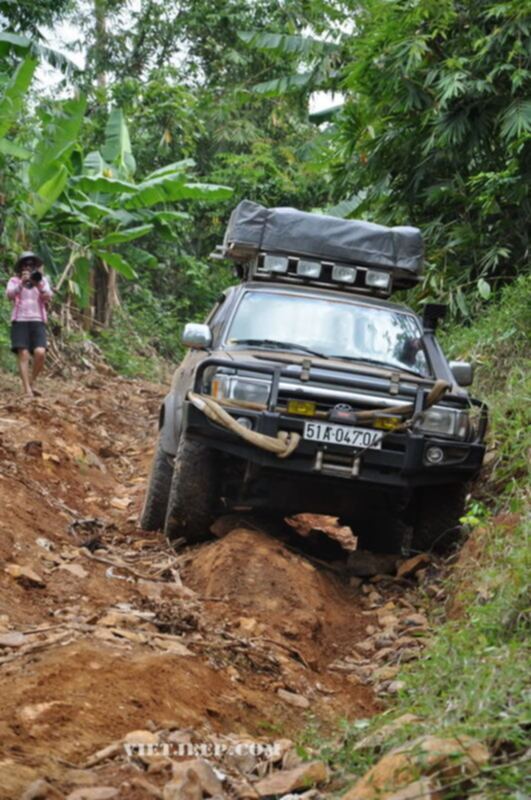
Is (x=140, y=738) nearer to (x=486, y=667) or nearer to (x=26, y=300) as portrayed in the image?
(x=486, y=667)

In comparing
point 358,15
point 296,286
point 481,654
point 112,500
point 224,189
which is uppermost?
point 358,15

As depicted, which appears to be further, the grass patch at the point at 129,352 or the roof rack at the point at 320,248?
the grass patch at the point at 129,352

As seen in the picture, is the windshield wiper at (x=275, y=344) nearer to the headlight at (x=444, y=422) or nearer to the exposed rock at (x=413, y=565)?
the headlight at (x=444, y=422)

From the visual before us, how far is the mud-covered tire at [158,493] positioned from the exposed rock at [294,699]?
3.15 m

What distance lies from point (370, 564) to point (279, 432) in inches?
44.8

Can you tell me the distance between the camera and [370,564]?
7008 millimetres

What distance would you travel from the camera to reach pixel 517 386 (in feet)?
27.6

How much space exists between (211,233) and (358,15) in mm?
10888

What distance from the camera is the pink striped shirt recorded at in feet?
41.5

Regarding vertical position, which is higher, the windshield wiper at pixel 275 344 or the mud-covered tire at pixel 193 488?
the windshield wiper at pixel 275 344

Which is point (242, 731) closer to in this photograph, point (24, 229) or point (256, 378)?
point (256, 378)

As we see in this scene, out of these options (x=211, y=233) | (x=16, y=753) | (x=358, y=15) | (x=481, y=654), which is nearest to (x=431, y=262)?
(x=358, y=15)

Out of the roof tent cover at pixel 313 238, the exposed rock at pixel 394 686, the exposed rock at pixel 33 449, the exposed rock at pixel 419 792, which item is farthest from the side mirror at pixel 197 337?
the exposed rock at pixel 419 792

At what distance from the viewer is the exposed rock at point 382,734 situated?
3607mm
